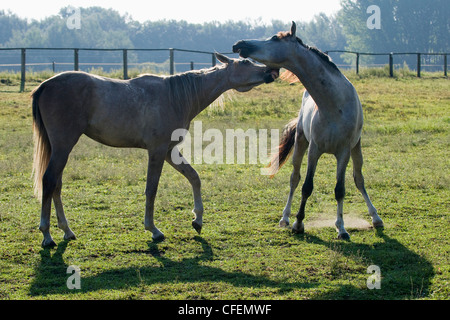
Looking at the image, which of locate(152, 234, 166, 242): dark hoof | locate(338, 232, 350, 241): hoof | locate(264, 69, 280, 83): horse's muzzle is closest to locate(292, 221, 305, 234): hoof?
locate(338, 232, 350, 241): hoof

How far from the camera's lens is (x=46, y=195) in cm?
570

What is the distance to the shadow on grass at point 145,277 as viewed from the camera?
4.71 metres

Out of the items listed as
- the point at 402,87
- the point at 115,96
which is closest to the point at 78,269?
the point at 115,96

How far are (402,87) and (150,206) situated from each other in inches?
718

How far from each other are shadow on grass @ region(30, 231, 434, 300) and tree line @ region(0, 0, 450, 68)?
135 ft

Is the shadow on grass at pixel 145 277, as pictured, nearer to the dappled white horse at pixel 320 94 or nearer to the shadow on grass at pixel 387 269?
the shadow on grass at pixel 387 269
